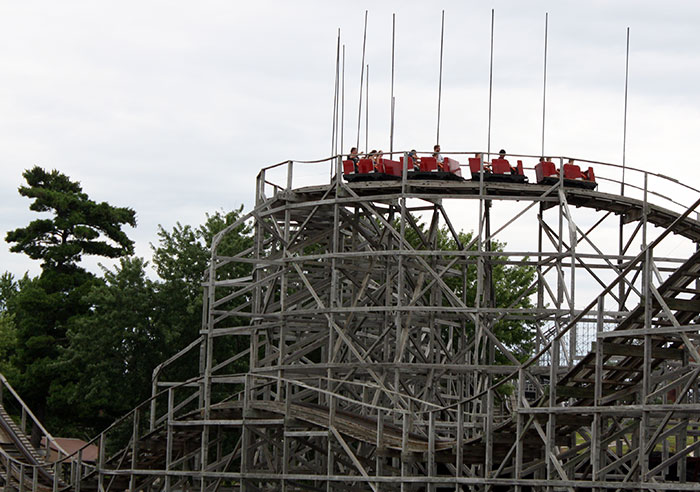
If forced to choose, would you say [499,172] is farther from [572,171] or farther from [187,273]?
[187,273]

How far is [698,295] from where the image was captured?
78.6ft

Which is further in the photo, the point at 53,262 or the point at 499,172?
the point at 53,262

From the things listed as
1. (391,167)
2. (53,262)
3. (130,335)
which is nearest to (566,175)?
(391,167)

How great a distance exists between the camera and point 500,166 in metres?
32.0

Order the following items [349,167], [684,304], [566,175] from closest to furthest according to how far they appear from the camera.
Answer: [684,304], [566,175], [349,167]

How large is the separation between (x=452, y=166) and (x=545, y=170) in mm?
2406

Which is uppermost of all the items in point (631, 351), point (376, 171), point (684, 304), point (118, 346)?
point (376, 171)

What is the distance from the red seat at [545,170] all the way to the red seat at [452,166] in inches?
80.4

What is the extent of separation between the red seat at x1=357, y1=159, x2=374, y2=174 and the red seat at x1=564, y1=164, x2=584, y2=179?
16.5 ft

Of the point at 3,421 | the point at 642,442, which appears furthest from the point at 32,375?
the point at 642,442

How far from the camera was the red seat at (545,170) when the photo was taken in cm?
3195

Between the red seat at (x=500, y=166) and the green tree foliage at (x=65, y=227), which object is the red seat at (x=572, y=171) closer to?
the red seat at (x=500, y=166)

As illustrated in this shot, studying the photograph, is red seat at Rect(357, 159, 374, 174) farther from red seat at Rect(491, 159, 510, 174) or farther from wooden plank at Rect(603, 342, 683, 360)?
wooden plank at Rect(603, 342, 683, 360)

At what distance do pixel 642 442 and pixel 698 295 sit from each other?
10.5 feet
